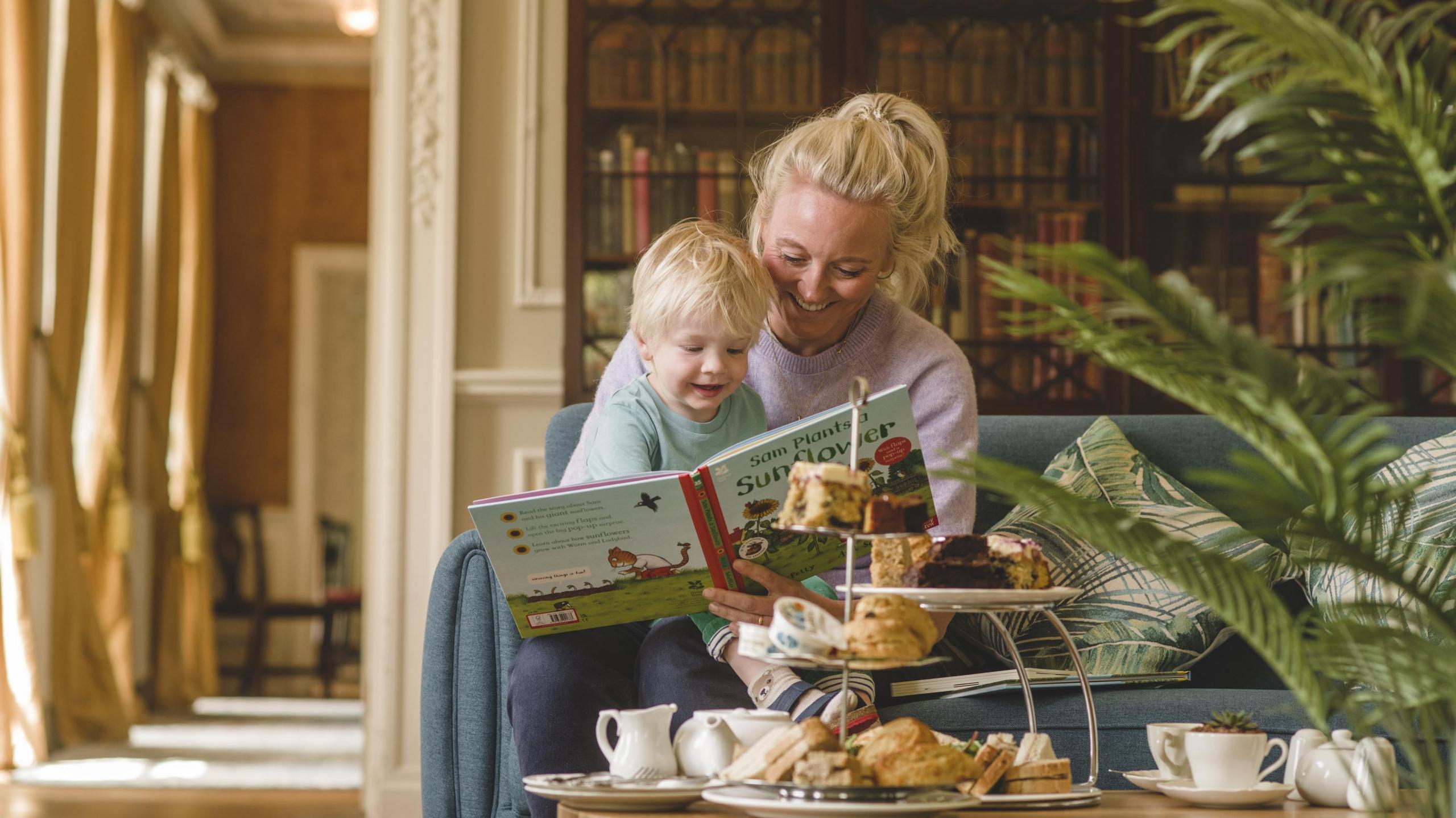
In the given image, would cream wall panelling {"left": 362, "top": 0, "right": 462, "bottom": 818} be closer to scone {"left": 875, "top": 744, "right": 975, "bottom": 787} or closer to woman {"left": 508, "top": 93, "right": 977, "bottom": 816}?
woman {"left": 508, "top": 93, "right": 977, "bottom": 816}

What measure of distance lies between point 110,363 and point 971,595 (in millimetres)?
5372

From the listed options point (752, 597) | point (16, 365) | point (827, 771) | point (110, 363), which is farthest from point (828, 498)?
point (110, 363)

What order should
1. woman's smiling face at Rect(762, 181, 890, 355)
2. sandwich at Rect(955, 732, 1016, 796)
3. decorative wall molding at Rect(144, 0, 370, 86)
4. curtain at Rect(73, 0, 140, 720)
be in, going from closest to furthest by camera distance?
sandwich at Rect(955, 732, 1016, 796) < woman's smiling face at Rect(762, 181, 890, 355) < curtain at Rect(73, 0, 140, 720) < decorative wall molding at Rect(144, 0, 370, 86)

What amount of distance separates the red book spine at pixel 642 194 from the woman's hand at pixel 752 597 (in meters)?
2.07

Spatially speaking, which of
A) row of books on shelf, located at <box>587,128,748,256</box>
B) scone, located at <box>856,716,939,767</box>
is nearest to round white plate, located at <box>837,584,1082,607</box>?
scone, located at <box>856,716,939,767</box>

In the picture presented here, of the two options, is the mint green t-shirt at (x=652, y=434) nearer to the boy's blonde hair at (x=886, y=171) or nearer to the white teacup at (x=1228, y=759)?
the boy's blonde hair at (x=886, y=171)

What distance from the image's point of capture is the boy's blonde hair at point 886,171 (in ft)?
6.29

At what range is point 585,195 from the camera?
11.4 ft

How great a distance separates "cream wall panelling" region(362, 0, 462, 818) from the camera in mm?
3408

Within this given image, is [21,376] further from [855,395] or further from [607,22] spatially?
[855,395]

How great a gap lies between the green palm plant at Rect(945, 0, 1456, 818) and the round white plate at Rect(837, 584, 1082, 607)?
0.19 m

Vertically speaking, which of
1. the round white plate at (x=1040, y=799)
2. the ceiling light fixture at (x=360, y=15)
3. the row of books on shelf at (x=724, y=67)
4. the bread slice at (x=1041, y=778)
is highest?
the ceiling light fixture at (x=360, y=15)

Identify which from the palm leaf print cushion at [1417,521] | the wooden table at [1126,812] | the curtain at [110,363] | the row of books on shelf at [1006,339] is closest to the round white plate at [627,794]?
the wooden table at [1126,812]

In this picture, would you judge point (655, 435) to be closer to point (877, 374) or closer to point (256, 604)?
point (877, 374)
